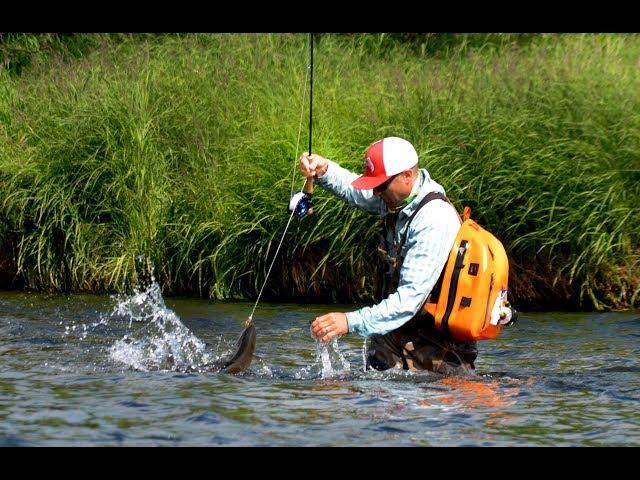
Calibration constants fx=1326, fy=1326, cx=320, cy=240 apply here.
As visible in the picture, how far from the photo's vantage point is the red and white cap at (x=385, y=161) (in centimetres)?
673

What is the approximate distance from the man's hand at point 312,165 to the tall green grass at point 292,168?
293cm

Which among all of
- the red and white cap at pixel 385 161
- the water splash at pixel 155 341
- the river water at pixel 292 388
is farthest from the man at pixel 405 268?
the water splash at pixel 155 341

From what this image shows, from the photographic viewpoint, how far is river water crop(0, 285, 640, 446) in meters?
6.06

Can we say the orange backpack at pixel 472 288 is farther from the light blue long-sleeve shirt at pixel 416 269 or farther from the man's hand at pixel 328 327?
the man's hand at pixel 328 327

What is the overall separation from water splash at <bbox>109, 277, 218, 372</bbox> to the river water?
0.07 ft

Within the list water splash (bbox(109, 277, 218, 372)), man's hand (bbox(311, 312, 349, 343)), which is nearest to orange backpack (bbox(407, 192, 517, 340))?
man's hand (bbox(311, 312, 349, 343))

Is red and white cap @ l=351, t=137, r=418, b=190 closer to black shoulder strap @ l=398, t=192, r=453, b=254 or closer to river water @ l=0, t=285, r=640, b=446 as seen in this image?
black shoulder strap @ l=398, t=192, r=453, b=254

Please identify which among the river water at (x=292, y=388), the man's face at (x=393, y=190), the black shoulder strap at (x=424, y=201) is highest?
the man's face at (x=393, y=190)

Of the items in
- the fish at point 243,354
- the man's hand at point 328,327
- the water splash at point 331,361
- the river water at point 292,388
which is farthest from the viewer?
the water splash at point 331,361

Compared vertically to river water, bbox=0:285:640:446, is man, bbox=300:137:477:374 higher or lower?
higher

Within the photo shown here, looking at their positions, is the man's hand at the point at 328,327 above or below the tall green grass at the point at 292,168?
below
